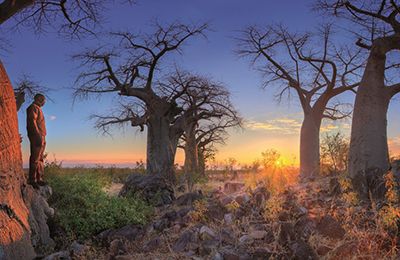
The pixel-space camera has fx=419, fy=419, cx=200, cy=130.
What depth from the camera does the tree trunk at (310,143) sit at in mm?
14439

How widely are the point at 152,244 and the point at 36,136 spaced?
297cm

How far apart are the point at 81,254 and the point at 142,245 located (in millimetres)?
886

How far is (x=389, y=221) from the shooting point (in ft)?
18.4

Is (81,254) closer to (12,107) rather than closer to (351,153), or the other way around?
(12,107)

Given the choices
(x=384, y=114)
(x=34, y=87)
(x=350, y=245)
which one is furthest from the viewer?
(x=34, y=87)

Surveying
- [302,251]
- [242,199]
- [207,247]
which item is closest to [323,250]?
[302,251]

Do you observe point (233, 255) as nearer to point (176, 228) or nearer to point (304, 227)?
point (304, 227)

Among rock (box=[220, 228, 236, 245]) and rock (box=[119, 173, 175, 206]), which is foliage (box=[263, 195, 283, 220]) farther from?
rock (box=[119, 173, 175, 206])

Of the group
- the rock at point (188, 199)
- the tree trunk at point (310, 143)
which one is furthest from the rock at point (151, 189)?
the tree trunk at point (310, 143)

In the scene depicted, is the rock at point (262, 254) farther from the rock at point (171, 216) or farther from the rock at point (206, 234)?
the rock at point (171, 216)

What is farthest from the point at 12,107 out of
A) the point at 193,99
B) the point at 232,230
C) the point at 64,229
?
the point at 193,99

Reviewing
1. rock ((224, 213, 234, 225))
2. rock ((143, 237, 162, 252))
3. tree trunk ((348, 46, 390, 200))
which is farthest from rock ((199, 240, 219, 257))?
tree trunk ((348, 46, 390, 200))

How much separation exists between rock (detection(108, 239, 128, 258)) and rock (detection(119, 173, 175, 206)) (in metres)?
3.56

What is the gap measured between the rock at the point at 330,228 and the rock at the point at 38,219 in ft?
13.8
